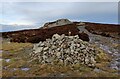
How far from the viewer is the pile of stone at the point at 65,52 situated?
24.2m

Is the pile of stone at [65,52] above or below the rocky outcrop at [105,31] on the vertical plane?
below

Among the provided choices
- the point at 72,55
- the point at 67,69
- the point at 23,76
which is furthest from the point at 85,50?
the point at 23,76

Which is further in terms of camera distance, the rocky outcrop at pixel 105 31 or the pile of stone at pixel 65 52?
the rocky outcrop at pixel 105 31

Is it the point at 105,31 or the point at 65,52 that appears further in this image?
the point at 105,31

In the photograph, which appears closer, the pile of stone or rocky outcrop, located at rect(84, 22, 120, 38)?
the pile of stone

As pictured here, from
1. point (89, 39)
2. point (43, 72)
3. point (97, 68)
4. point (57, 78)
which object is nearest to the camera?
point (57, 78)

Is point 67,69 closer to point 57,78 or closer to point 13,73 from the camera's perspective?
point 57,78

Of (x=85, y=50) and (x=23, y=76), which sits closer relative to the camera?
(x=23, y=76)

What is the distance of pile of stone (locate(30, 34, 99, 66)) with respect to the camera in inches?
952

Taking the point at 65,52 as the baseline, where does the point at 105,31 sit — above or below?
above

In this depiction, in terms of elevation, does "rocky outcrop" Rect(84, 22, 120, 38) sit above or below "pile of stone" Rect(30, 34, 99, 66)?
above

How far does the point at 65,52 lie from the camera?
81.3 ft

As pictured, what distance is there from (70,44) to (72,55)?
5.62 feet

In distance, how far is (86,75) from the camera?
827 inches
